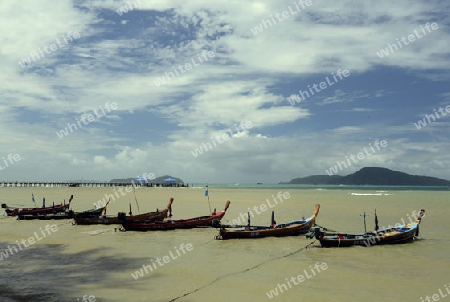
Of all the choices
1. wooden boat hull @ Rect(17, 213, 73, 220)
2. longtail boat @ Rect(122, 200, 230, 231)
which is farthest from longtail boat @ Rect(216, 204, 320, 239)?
wooden boat hull @ Rect(17, 213, 73, 220)

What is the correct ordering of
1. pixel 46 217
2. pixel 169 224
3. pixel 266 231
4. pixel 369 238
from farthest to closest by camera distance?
pixel 46 217 < pixel 169 224 < pixel 266 231 < pixel 369 238

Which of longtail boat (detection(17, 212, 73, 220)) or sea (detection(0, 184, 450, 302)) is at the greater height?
longtail boat (detection(17, 212, 73, 220))

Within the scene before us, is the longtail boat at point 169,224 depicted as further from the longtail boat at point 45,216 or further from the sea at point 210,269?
the longtail boat at point 45,216

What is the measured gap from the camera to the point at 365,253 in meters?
19.9

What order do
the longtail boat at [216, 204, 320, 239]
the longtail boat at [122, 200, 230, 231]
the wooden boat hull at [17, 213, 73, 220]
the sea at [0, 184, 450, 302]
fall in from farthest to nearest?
the wooden boat hull at [17, 213, 73, 220] < the longtail boat at [122, 200, 230, 231] < the longtail boat at [216, 204, 320, 239] < the sea at [0, 184, 450, 302]

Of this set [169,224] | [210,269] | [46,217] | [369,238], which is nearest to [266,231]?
[369,238]

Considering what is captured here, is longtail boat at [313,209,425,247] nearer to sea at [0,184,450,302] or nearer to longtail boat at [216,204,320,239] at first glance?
sea at [0,184,450,302]

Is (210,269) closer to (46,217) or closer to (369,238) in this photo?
(369,238)

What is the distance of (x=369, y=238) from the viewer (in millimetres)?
21625

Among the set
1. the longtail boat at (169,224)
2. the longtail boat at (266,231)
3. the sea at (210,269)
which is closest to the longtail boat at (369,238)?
the sea at (210,269)

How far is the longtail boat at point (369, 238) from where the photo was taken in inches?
833

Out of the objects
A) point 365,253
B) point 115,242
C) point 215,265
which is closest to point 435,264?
point 365,253

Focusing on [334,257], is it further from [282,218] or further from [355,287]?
[282,218]

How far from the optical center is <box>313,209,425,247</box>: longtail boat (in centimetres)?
2116
